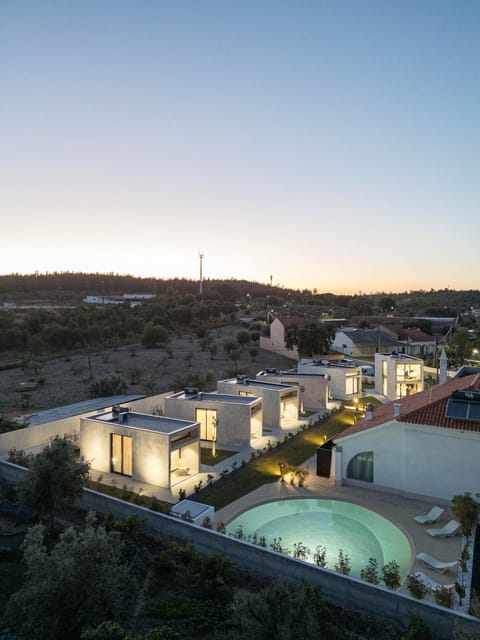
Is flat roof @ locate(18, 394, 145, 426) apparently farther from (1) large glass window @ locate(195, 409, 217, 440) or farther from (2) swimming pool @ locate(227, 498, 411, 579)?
(2) swimming pool @ locate(227, 498, 411, 579)

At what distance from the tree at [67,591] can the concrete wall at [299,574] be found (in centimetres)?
316

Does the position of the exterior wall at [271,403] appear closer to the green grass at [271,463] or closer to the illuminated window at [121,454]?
the green grass at [271,463]

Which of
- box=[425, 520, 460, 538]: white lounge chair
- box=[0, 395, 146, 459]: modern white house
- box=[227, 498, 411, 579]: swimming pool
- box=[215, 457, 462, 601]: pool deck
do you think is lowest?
box=[227, 498, 411, 579]: swimming pool

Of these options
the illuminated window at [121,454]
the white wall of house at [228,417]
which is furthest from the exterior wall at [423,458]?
the illuminated window at [121,454]

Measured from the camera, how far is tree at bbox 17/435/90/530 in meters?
11.5

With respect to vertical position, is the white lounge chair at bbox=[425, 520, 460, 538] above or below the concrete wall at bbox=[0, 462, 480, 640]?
below

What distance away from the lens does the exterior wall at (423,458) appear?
13484 mm

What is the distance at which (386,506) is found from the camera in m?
13.7

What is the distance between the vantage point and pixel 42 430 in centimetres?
1877

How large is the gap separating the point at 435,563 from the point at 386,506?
348 centimetres

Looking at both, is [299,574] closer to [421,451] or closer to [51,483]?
[421,451]

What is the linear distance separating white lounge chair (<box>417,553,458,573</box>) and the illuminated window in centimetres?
1067

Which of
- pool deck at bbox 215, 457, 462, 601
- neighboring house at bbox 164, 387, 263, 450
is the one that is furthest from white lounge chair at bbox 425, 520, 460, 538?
neighboring house at bbox 164, 387, 263, 450

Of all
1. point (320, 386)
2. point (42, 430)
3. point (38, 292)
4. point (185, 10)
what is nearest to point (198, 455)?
point (42, 430)
